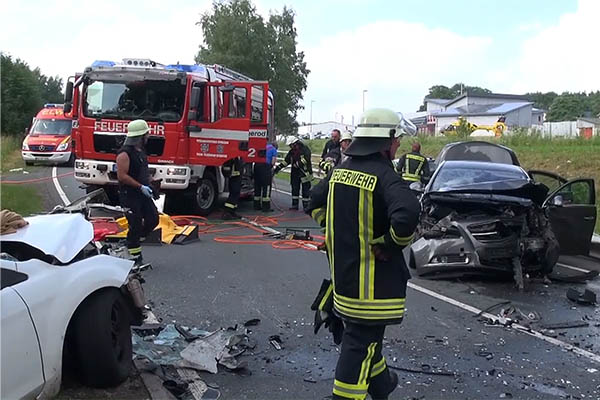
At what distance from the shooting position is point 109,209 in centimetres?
978

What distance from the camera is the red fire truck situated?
1179 cm

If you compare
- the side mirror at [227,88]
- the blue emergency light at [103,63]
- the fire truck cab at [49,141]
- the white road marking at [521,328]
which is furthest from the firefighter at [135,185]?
the fire truck cab at [49,141]

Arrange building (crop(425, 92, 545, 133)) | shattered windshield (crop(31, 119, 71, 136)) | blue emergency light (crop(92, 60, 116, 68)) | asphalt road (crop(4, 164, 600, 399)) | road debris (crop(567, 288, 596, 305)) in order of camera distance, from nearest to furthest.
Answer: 1. asphalt road (crop(4, 164, 600, 399))
2. road debris (crop(567, 288, 596, 305))
3. blue emergency light (crop(92, 60, 116, 68))
4. shattered windshield (crop(31, 119, 71, 136))
5. building (crop(425, 92, 545, 133))

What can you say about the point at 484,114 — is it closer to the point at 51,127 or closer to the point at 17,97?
the point at 17,97

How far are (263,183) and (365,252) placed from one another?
10663 millimetres

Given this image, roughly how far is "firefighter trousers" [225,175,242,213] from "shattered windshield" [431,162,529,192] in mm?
5118

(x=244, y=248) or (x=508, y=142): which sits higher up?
(x=508, y=142)

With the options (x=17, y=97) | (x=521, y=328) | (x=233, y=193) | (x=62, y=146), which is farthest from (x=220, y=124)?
(x=17, y=97)

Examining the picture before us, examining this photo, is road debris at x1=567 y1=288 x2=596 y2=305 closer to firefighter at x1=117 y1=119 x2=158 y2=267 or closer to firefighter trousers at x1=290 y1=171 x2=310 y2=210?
firefighter at x1=117 y1=119 x2=158 y2=267

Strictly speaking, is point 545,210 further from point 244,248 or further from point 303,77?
point 303,77

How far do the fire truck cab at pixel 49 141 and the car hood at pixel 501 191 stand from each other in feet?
70.9

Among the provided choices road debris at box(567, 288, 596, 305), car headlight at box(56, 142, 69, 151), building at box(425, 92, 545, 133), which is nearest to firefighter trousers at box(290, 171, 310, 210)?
road debris at box(567, 288, 596, 305)

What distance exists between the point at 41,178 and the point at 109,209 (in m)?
12.4

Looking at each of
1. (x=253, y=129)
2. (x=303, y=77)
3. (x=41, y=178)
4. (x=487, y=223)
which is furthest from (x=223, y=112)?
(x=303, y=77)
